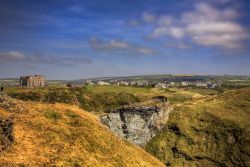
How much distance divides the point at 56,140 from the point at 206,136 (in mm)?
56958

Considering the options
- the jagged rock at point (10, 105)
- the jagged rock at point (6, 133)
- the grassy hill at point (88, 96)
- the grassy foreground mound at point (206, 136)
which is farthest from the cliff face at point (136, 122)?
the grassy hill at point (88, 96)

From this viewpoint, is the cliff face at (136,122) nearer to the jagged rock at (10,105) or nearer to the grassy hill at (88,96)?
the jagged rock at (10,105)

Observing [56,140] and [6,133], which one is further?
[56,140]

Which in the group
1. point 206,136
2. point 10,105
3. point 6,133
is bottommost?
point 206,136

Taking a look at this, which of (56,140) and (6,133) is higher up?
(6,133)

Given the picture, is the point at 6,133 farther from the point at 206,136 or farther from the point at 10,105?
the point at 206,136

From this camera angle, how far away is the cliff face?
90500mm

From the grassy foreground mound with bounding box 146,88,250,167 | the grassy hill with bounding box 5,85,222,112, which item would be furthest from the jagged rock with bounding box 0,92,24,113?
the grassy hill with bounding box 5,85,222,112

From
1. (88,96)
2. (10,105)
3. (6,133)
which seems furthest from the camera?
(88,96)

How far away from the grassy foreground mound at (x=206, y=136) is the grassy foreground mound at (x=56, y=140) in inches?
1325

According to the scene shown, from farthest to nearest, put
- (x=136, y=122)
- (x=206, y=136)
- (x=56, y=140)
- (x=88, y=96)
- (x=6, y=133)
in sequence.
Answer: (x=88, y=96), (x=136, y=122), (x=206, y=136), (x=56, y=140), (x=6, y=133)

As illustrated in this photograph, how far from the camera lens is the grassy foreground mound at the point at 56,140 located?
37812mm

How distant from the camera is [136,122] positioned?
92750 millimetres

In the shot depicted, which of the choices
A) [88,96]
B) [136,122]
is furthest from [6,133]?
[88,96]
